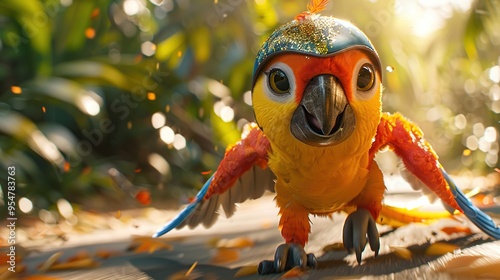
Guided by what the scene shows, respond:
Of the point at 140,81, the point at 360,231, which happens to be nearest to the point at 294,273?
the point at 360,231

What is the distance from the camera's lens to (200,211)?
144 centimetres

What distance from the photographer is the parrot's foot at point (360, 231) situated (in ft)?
3.96

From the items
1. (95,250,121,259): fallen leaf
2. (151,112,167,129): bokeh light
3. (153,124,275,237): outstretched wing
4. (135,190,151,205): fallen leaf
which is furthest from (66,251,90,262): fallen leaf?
(151,112,167,129): bokeh light

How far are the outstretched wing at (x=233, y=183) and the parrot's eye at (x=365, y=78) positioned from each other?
31 cm

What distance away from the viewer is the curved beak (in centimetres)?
93

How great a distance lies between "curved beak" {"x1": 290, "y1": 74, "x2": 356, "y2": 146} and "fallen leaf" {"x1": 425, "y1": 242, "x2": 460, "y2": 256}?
0.49 m

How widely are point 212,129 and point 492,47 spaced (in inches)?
110

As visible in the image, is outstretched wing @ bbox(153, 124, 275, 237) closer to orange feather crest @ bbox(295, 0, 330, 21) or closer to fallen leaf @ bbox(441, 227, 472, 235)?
orange feather crest @ bbox(295, 0, 330, 21)

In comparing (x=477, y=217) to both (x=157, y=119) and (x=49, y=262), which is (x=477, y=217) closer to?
(x=49, y=262)

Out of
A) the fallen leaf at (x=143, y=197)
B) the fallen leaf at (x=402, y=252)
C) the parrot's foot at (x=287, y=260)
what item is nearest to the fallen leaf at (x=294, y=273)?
the parrot's foot at (x=287, y=260)

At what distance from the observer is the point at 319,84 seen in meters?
0.95

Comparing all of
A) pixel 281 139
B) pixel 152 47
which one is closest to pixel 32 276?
pixel 281 139

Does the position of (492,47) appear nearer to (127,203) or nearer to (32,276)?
(127,203)

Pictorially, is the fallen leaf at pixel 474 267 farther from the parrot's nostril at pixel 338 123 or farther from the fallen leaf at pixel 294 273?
the parrot's nostril at pixel 338 123
